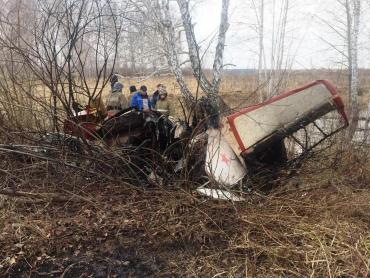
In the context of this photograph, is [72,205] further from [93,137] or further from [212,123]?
[212,123]

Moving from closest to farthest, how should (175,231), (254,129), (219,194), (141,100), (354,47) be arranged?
(175,231) → (219,194) → (254,129) → (141,100) → (354,47)

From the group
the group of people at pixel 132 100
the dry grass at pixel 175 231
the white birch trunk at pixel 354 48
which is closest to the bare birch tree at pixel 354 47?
the white birch trunk at pixel 354 48

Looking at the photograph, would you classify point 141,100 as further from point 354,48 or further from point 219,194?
point 354,48

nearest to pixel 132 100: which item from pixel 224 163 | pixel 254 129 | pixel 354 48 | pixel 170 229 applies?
pixel 224 163

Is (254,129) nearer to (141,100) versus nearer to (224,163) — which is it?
(224,163)

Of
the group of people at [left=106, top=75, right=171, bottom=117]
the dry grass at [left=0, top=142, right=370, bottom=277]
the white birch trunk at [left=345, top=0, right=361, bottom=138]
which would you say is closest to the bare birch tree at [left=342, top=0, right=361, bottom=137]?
the white birch trunk at [left=345, top=0, right=361, bottom=138]

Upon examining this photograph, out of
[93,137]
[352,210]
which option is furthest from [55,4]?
[352,210]

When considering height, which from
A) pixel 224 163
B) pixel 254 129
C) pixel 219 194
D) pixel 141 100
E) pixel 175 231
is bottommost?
pixel 175 231

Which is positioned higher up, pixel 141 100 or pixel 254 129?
pixel 141 100

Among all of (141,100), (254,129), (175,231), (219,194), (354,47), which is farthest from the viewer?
(354,47)

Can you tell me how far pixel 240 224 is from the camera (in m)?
3.47

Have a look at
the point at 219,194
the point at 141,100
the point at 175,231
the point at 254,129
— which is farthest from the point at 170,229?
the point at 141,100

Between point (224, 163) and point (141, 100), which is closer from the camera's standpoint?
point (224, 163)

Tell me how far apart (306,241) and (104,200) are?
213 centimetres
